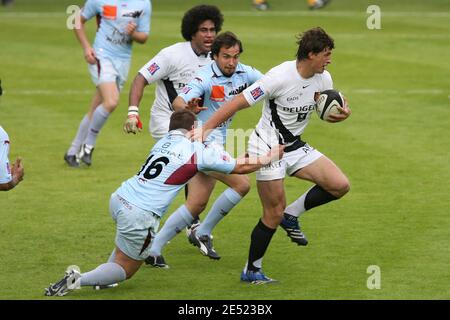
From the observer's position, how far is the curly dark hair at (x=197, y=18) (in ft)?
37.3

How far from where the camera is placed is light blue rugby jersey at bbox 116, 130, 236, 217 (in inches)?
360

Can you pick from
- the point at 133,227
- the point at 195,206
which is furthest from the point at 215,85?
the point at 133,227

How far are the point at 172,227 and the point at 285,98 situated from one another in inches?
68.3

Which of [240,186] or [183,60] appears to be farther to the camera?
[183,60]

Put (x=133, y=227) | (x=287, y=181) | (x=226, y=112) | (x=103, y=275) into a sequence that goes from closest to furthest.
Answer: (x=133, y=227) < (x=103, y=275) < (x=226, y=112) < (x=287, y=181)

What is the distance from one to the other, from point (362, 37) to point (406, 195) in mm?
13311

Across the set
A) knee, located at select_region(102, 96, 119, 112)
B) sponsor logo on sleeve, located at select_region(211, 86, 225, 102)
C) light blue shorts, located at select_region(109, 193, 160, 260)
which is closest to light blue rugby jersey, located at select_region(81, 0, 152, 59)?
knee, located at select_region(102, 96, 119, 112)

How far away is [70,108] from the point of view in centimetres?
1903

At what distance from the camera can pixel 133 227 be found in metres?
9.12

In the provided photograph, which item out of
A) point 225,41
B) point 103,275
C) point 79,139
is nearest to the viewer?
point 103,275

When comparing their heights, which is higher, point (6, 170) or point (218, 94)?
point (218, 94)

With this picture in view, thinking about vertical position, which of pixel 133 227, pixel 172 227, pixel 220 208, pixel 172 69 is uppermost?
pixel 172 69
